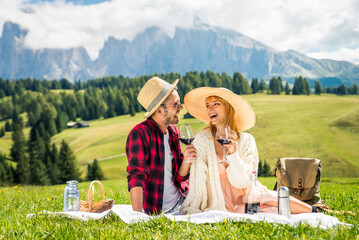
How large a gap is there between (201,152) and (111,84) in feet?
541

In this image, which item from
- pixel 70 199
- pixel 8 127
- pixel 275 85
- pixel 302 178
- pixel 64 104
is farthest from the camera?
pixel 64 104

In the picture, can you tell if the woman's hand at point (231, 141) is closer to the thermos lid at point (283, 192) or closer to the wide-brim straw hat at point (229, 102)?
the thermos lid at point (283, 192)

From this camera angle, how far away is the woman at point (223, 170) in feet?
16.3

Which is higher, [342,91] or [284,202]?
[342,91]

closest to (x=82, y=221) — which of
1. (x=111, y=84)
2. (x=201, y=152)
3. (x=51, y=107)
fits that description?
(x=201, y=152)

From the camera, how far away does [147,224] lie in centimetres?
430

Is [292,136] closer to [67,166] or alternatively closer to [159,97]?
[67,166]

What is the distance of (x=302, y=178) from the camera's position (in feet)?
20.2

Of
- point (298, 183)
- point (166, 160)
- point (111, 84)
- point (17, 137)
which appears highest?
point (111, 84)

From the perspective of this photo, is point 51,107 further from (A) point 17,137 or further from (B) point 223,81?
(B) point 223,81

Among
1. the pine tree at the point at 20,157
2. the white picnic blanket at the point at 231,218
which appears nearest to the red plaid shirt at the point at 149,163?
the white picnic blanket at the point at 231,218

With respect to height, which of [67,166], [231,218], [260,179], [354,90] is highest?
[354,90]

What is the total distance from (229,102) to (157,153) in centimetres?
159

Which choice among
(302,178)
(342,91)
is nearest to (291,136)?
(342,91)
